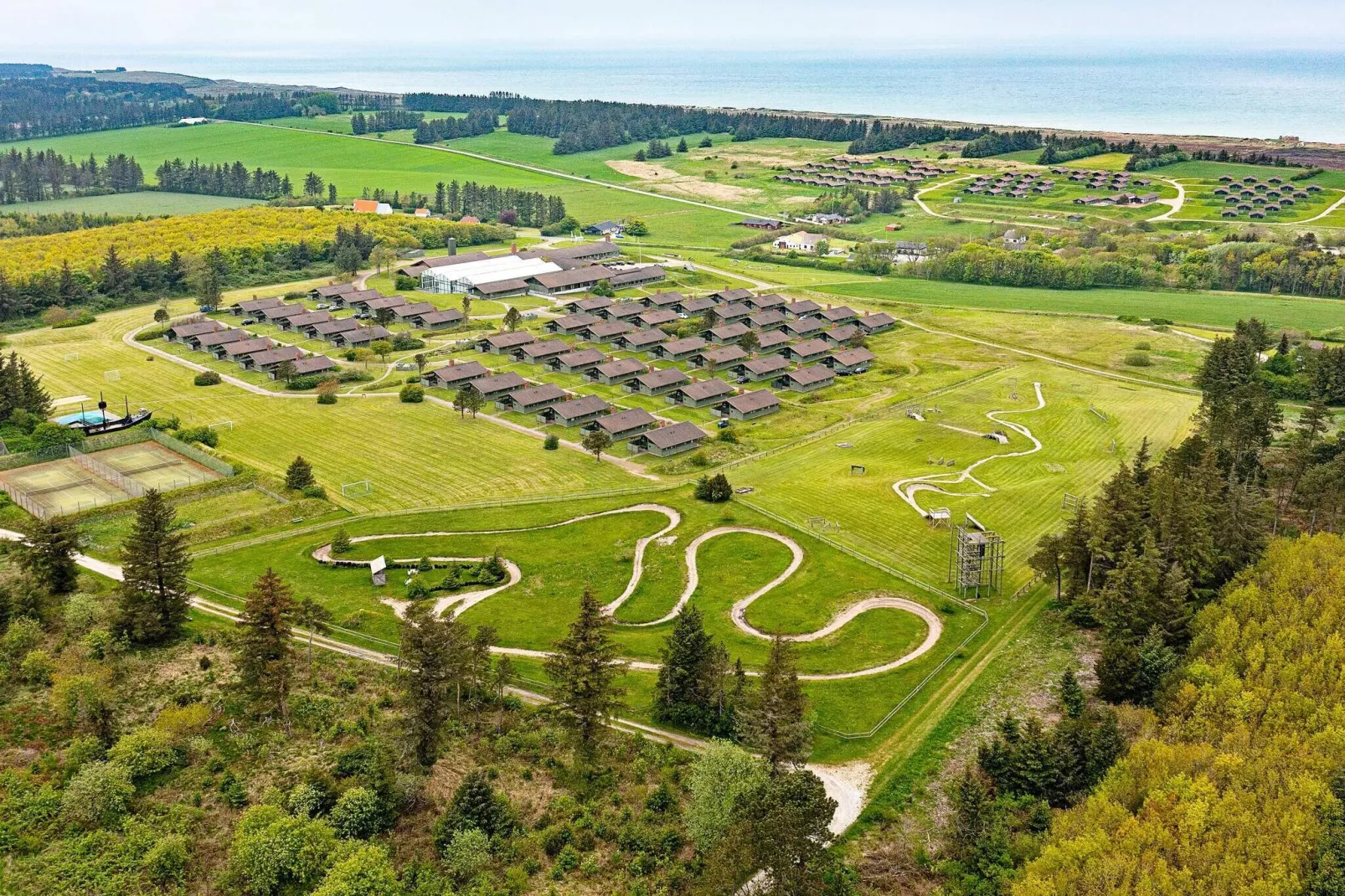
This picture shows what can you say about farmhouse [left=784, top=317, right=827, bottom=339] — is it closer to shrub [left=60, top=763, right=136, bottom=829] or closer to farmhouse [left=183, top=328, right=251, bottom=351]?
farmhouse [left=183, top=328, right=251, bottom=351]

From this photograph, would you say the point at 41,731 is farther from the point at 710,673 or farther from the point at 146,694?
the point at 710,673

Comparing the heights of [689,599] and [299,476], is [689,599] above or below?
below

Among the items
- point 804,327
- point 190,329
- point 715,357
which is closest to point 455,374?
point 715,357

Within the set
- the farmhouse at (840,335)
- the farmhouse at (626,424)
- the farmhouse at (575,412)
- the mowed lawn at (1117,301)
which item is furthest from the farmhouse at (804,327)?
the farmhouse at (626,424)

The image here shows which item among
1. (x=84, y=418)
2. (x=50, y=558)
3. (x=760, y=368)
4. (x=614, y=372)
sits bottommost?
(x=84, y=418)

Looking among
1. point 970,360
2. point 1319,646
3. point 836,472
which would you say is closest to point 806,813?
point 1319,646

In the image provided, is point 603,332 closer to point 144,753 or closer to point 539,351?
point 539,351

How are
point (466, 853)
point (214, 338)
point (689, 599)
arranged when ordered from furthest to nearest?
point (214, 338), point (689, 599), point (466, 853)
